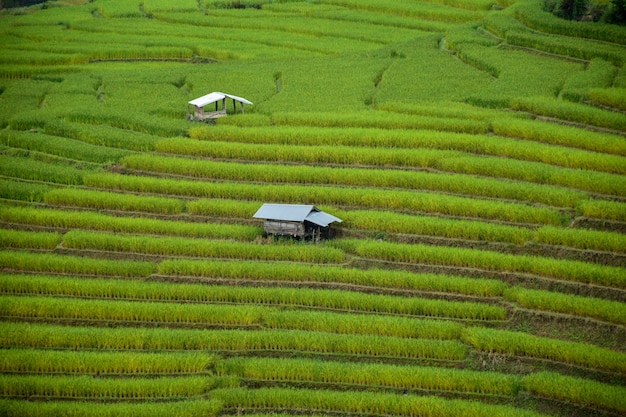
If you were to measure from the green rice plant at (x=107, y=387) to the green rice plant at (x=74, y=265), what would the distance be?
3748 millimetres

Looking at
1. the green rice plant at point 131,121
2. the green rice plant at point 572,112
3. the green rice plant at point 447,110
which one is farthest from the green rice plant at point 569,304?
the green rice plant at point 131,121

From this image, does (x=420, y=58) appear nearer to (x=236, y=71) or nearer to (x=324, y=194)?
(x=236, y=71)

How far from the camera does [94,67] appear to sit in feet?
113

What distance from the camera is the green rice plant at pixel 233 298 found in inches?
682

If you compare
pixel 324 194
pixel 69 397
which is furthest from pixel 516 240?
pixel 69 397

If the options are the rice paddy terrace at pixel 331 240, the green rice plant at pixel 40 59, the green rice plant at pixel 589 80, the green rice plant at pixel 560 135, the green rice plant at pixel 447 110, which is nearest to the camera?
the rice paddy terrace at pixel 331 240

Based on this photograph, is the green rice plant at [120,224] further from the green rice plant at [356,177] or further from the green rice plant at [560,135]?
the green rice plant at [560,135]

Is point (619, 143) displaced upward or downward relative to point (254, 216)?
upward

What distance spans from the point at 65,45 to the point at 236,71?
30.4ft

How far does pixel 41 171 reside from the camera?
76.3 ft

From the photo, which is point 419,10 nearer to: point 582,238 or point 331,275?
point 582,238

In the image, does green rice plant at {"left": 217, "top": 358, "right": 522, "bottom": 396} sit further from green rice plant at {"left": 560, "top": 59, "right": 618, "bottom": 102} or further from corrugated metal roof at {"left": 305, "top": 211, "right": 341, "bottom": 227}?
green rice plant at {"left": 560, "top": 59, "right": 618, "bottom": 102}

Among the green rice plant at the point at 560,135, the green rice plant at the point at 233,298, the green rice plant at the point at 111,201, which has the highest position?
the green rice plant at the point at 560,135

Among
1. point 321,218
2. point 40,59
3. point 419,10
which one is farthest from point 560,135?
point 40,59
